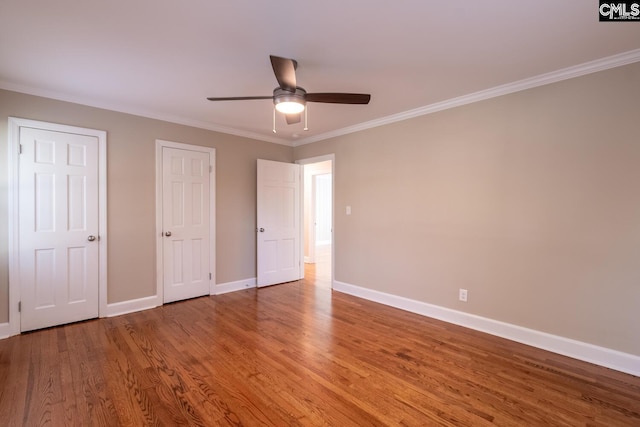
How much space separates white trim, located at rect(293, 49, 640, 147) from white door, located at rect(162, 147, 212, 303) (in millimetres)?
2384

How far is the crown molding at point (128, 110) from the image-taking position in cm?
301

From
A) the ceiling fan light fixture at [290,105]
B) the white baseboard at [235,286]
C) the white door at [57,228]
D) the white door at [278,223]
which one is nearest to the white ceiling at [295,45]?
the ceiling fan light fixture at [290,105]

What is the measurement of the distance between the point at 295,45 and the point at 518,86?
7.25 feet

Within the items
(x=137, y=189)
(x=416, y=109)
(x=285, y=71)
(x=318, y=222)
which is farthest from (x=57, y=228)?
(x=318, y=222)

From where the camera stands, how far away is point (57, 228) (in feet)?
10.5

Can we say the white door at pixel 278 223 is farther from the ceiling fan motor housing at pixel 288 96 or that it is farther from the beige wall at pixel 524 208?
the ceiling fan motor housing at pixel 288 96

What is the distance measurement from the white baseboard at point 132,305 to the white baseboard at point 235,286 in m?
0.83

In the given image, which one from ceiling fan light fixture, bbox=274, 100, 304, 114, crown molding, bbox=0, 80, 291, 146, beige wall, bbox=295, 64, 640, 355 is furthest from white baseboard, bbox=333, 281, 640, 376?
crown molding, bbox=0, 80, 291, 146

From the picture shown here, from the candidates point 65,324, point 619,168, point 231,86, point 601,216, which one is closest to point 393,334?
point 601,216

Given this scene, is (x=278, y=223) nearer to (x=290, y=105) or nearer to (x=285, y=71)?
(x=290, y=105)

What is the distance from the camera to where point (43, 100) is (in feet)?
10.2

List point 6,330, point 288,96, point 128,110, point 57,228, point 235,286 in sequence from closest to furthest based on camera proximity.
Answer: point 288,96 < point 6,330 < point 57,228 < point 128,110 < point 235,286

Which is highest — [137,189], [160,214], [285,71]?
[285,71]

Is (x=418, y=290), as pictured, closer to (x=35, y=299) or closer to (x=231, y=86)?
(x=231, y=86)
